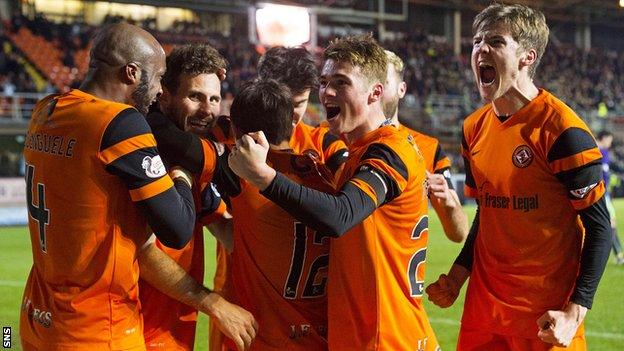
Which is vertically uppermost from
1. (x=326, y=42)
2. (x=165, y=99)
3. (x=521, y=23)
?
(x=326, y=42)

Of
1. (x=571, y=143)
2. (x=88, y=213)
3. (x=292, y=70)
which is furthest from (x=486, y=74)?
(x=88, y=213)

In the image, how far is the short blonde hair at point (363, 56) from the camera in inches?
117

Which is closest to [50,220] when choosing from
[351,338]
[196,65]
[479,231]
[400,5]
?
[196,65]

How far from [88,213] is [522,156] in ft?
5.65

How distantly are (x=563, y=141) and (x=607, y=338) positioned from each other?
4365mm

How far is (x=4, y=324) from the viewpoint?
24.3 feet

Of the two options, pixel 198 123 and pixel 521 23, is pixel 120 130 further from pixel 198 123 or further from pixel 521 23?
pixel 521 23

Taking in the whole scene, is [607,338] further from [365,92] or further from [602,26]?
[602,26]

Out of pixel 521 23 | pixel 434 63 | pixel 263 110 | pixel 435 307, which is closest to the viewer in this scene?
pixel 263 110

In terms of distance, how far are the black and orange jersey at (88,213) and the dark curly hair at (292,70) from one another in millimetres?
1418

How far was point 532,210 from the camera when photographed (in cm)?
319

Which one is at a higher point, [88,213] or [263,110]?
[263,110]

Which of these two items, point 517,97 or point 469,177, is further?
point 469,177

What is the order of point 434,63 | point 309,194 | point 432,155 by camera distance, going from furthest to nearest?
point 434,63 < point 432,155 < point 309,194
